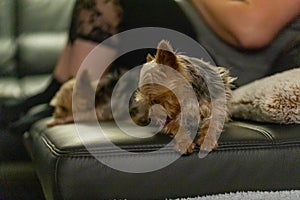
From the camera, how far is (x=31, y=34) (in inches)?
96.3

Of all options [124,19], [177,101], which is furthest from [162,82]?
[124,19]

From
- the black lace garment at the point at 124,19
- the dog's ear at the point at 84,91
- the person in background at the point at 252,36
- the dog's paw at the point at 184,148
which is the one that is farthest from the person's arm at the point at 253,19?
the dog's paw at the point at 184,148

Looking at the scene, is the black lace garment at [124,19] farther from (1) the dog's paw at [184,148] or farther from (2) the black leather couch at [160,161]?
(1) the dog's paw at [184,148]

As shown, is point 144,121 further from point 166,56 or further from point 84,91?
point 84,91

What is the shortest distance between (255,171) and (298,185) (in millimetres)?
147

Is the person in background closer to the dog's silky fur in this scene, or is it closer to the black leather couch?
the black leather couch

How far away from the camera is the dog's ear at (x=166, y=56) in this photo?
64.6 inches

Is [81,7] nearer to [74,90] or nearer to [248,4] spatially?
[74,90]

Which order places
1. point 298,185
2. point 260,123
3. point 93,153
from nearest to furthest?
point 93,153, point 298,185, point 260,123

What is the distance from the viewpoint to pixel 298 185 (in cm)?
171

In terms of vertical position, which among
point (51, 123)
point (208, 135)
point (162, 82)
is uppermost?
point (162, 82)

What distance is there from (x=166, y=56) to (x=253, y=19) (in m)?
0.72

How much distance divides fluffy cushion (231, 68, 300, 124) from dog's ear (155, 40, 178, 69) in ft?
1.12

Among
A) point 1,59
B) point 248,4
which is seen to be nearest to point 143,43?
point 248,4
